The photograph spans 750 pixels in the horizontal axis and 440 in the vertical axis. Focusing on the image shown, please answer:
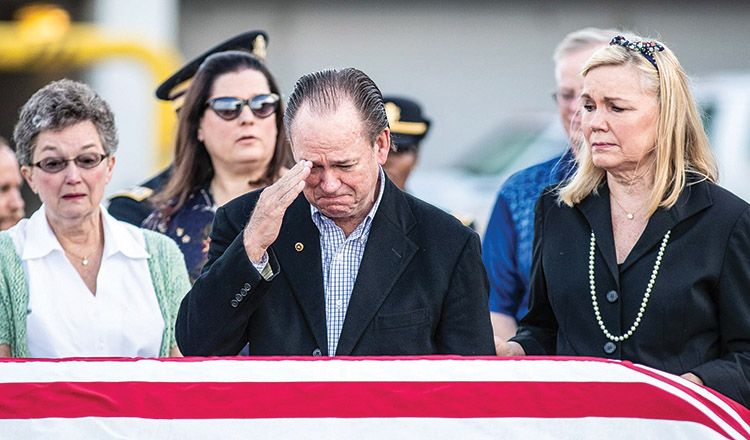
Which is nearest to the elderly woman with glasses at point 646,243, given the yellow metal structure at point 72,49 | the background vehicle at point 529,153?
the background vehicle at point 529,153

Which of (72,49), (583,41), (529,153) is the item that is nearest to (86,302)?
(583,41)

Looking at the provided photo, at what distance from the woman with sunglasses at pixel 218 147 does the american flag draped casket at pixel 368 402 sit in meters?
1.35

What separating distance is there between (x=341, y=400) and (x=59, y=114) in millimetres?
1391

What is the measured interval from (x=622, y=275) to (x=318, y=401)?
0.94 m

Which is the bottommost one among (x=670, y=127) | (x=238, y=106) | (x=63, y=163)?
(x=63, y=163)

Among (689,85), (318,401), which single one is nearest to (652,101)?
(689,85)

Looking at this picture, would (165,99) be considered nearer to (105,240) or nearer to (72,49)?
(105,240)

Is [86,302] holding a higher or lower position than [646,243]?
lower

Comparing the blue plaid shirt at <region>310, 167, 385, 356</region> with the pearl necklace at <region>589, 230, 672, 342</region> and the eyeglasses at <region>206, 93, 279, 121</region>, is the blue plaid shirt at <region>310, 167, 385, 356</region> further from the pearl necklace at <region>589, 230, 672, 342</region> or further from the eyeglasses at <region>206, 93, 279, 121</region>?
the eyeglasses at <region>206, 93, 279, 121</region>

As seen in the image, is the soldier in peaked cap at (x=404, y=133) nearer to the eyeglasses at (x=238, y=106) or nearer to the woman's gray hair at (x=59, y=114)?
the eyeglasses at (x=238, y=106)

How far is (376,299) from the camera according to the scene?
9.92 feet

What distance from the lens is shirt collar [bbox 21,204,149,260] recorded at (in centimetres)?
360

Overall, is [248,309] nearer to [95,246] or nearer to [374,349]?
[374,349]

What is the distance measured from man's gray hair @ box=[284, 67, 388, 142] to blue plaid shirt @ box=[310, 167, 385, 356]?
0.73 feet
